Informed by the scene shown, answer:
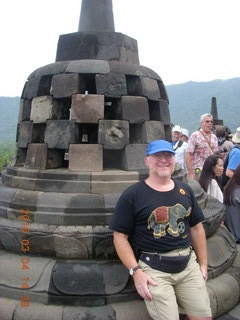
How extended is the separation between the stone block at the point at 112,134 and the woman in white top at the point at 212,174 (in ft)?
4.62

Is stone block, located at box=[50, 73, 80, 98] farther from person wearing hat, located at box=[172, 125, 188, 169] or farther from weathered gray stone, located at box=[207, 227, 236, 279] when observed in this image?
person wearing hat, located at box=[172, 125, 188, 169]

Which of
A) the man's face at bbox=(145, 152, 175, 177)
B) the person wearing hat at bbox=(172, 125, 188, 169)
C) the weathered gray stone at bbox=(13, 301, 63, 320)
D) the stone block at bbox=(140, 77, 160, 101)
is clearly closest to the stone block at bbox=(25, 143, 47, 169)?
the stone block at bbox=(140, 77, 160, 101)

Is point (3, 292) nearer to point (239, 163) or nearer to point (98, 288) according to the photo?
point (98, 288)

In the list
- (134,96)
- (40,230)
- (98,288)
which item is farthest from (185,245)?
(134,96)

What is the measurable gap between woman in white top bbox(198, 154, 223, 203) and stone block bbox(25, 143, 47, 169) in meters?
2.37

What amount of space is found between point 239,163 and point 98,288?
2867 millimetres

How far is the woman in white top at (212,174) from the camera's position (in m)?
4.41

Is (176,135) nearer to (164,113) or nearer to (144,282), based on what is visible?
(164,113)

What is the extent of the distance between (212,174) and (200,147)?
2.54 feet

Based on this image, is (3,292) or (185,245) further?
(3,292)

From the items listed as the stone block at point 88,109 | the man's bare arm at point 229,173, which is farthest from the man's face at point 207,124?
the stone block at point 88,109

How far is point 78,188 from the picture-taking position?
3.56 meters

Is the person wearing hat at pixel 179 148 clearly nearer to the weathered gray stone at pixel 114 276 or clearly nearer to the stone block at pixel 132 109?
the stone block at pixel 132 109

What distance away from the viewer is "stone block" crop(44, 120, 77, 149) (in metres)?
3.82
